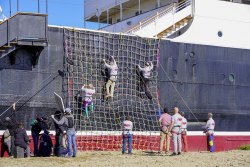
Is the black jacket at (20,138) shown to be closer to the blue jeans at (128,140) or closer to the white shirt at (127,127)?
the blue jeans at (128,140)

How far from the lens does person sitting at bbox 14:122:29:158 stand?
14812 millimetres

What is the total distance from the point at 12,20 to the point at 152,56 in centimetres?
519

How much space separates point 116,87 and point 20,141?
4228 millimetres

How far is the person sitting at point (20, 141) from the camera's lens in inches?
583

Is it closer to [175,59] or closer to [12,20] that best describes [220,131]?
[175,59]

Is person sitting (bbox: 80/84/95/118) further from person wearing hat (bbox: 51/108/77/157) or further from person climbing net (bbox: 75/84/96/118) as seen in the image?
person wearing hat (bbox: 51/108/77/157)

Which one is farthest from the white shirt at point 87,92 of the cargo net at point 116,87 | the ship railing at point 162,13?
the ship railing at point 162,13

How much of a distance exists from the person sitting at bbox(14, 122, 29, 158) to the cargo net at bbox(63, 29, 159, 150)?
7.14 ft

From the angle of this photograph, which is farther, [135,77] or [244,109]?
[244,109]

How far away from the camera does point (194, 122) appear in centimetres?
1898

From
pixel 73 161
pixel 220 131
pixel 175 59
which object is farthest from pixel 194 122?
pixel 73 161

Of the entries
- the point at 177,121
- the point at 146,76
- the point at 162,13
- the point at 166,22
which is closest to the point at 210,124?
the point at 177,121

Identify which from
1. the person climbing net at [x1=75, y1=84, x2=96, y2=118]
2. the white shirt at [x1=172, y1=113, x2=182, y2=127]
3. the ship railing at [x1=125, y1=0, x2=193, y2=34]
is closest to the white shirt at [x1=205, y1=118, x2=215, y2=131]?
the white shirt at [x1=172, y1=113, x2=182, y2=127]

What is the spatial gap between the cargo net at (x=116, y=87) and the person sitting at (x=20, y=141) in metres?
2.18
